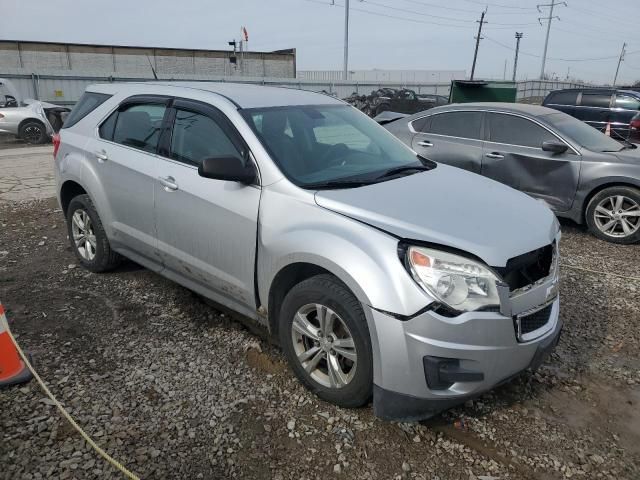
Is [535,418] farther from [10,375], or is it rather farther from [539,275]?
[10,375]

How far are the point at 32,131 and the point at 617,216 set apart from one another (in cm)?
1606

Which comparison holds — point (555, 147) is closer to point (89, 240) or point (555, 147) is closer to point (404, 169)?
point (404, 169)

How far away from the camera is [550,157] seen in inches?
255

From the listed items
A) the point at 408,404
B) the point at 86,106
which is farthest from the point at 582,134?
the point at 86,106

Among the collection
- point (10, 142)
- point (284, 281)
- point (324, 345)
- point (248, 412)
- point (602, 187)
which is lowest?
point (10, 142)

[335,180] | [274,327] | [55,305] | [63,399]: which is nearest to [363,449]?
[274,327]

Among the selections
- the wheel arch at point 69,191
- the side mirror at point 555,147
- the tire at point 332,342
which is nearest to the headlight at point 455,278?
the tire at point 332,342

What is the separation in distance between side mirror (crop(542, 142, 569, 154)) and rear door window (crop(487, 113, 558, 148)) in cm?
16

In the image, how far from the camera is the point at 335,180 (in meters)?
3.20

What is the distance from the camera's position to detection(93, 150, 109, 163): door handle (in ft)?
14.3

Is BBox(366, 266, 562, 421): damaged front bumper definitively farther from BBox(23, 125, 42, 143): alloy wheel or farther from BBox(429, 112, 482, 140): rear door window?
BBox(23, 125, 42, 143): alloy wheel

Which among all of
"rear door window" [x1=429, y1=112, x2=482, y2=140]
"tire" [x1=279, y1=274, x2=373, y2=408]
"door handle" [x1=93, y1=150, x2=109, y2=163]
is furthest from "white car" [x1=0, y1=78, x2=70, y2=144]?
"tire" [x1=279, y1=274, x2=373, y2=408]

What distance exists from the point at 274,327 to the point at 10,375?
1.60 metres

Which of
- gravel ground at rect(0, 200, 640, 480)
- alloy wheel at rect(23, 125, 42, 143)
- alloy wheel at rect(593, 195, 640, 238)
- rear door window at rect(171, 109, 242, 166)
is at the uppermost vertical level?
rear door window at rect(171, 109, 242, 166)
